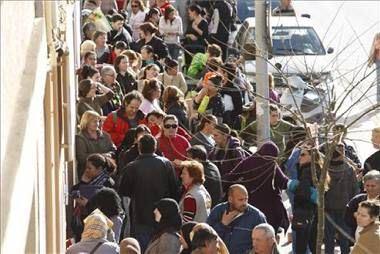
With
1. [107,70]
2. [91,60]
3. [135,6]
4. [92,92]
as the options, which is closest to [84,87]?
[92,92]

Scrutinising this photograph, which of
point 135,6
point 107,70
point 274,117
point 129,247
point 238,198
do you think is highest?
point 135,6

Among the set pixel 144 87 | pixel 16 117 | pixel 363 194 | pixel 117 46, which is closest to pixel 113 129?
pixel 144 87

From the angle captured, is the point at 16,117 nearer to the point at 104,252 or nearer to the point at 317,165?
the point at 104,252

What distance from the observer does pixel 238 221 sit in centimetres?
1326

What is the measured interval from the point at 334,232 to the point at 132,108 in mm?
2897

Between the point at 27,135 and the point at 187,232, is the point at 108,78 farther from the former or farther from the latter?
the point at 27,135

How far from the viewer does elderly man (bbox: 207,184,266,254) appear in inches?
519

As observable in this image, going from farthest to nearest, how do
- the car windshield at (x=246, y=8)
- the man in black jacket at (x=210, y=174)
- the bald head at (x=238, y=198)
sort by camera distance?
the car windshield at (x=246, y=8), the man in black jacket at (x=210, y=174), the bald head at (x=238, y=198)

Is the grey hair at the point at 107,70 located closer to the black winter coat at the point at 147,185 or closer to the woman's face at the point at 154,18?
the black winter coat at the point at 147,185

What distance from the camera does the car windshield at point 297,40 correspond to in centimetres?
2517

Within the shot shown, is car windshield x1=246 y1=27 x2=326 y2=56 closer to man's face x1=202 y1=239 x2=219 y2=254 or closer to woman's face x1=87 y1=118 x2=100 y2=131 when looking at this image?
woman's face x1=87 y1=118 x2=100 y2=131

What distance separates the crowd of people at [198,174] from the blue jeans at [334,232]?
0.04 ft

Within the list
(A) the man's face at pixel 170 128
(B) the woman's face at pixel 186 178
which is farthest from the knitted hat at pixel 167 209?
(A) the man's face at pixel 170 128

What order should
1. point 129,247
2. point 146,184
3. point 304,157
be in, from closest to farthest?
1. point 129,247
2. point 146,184
3. point 304,157
